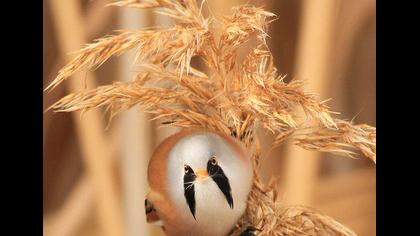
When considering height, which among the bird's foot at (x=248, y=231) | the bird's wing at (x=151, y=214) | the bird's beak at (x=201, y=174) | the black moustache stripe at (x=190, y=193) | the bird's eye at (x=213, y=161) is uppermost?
the bird's eye at (x=213, y=161)

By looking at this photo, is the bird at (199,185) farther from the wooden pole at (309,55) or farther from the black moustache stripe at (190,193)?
the wooden pole at (309,55)

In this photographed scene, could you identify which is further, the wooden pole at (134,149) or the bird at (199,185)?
the wooden pole at (134,149)

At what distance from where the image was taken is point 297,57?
1.53 metres

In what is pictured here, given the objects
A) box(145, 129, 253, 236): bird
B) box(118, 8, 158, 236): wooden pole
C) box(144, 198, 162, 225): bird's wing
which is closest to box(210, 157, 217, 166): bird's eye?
box(145, 129, 253, 236): bird

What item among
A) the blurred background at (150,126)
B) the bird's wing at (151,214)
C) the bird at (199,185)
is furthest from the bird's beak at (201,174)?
the blurred background at (150,126)

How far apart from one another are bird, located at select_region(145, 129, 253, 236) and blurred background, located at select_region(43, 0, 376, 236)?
20 cm

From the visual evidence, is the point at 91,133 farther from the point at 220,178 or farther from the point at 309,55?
the point at 309,55

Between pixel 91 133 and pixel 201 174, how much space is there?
1.23 ft

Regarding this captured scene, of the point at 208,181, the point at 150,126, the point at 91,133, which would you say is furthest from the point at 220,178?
the point at 91,133

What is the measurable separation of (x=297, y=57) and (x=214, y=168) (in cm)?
39

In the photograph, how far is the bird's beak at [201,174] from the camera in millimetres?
1290

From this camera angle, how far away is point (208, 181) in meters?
1.29
